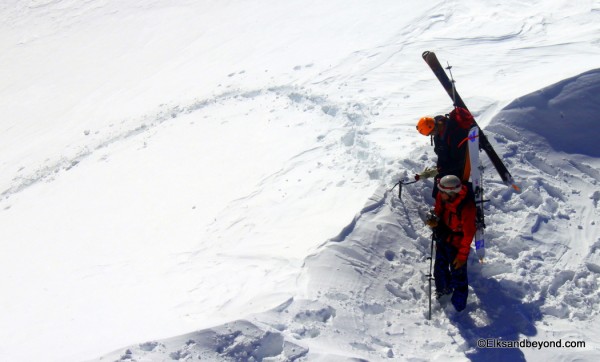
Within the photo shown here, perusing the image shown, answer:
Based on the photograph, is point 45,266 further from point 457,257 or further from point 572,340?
point 572,340

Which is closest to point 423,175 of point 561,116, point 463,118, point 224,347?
point 463,118

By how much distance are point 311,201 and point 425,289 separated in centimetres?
240

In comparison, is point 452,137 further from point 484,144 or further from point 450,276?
point 450,276

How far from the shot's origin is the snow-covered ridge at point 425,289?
6.04m

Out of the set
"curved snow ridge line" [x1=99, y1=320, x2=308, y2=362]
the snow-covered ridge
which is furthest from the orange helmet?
"curved snow ridge line" [x1=99, y1=320, x2=308, y2=362]

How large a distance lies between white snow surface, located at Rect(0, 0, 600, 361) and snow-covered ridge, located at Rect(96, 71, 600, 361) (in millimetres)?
23

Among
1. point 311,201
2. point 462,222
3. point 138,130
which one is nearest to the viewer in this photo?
point 462,222

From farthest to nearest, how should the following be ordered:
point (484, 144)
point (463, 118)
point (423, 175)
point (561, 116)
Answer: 1. point (561, 116)
2. point (484, 144)
3. point (423, 175)
4. point (463, 118)

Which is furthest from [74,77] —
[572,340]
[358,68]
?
[572,340]

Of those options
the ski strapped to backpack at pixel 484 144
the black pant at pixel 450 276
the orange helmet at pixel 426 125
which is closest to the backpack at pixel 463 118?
the orange helmet at pixel 426 125

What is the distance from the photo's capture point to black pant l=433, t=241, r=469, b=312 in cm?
655

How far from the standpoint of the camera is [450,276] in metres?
6.69

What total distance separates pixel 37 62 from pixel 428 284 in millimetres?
20674

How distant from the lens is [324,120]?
1140cm
